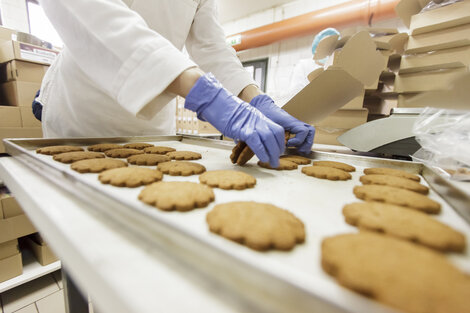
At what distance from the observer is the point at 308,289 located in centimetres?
30

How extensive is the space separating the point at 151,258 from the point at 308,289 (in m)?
0.31

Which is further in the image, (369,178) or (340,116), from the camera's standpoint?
(340,116)

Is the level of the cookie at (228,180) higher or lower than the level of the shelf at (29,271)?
higher

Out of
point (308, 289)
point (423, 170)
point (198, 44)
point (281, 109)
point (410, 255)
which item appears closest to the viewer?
point (308, 289)

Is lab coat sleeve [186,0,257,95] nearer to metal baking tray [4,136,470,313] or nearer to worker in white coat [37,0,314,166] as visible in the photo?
worker in white coat [37,0,314,166]

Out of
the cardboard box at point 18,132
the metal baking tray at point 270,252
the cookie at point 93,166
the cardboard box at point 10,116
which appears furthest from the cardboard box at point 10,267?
the cookie at point 93,166

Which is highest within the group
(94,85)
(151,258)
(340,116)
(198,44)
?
(198,44)

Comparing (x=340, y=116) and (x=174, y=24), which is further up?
(x=174, y=24)

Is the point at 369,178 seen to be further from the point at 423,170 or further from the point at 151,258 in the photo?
the point at 151,258

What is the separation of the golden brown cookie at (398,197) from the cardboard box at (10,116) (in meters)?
3.10

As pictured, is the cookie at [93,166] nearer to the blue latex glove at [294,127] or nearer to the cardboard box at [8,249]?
the blue latex glove at [294,127]

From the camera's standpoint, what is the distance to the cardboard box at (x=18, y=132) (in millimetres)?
2236

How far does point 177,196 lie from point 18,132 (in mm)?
2634

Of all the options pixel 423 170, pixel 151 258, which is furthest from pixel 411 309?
pixel 423 170
